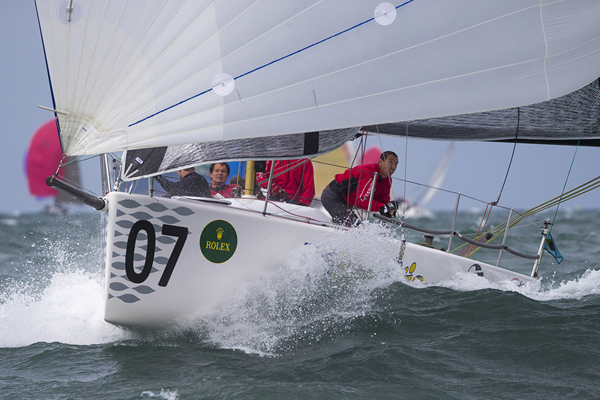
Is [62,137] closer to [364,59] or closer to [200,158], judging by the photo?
[200,158]

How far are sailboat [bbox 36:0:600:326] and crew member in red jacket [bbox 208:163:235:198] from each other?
43cm

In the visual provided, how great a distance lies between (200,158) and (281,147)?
0.49 metres

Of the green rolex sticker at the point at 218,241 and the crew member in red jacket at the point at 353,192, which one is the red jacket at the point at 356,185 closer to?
the crew member in red jacket at the point at 353,192

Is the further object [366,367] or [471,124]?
[471,124]

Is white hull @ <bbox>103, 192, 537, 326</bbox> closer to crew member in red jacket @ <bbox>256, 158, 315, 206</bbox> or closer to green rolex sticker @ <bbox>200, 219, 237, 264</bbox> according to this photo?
green rolex sticker @ <bbox>200, 219, 237, 264</bbox>

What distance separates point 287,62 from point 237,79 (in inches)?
10.9

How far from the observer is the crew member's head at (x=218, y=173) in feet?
12.2

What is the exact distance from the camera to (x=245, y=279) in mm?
3469

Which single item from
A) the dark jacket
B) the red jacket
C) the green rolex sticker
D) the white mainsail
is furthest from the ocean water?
the white mainsail

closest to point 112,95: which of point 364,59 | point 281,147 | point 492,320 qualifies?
point 281,147

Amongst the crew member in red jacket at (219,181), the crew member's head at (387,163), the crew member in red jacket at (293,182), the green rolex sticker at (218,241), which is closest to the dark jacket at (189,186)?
the crew member in red jacket at (219,181)

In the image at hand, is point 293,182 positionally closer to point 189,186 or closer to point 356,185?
point 356,185

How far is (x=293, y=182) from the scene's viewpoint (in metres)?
4.56

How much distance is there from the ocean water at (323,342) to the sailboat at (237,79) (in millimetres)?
403
